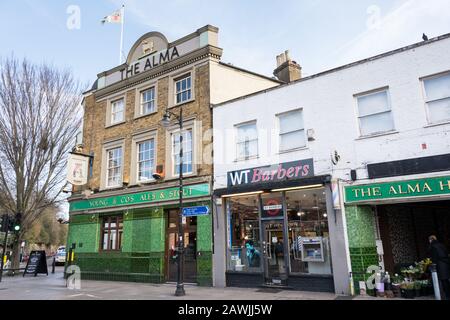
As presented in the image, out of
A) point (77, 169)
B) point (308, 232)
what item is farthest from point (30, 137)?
point (308, 232)

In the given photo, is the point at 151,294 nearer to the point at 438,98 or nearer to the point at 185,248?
the point at 185,248

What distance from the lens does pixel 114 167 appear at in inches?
754

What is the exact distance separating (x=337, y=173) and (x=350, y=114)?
202cm

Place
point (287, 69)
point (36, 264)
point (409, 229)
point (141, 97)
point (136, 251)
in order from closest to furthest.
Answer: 1. point (409, 229)
2. point (136, 251)
3. point (287, 69)
4. point (141, 97)
5. point (36, 264)

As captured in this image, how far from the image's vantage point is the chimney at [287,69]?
18502 millimetres

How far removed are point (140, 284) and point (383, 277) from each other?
32.9 ft

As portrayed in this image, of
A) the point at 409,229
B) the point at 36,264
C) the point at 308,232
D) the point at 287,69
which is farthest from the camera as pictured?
the point at 36,264

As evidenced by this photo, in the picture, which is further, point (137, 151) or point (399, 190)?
point (137, 151)

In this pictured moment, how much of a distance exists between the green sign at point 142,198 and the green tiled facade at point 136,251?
18.9 inches

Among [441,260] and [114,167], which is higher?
[114,167]

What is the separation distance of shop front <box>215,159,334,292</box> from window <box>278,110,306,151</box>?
768 mm

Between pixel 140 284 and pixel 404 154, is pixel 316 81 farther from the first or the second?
pixel 140 284

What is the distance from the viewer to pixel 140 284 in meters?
15.7

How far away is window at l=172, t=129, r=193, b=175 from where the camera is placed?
52.8ft
